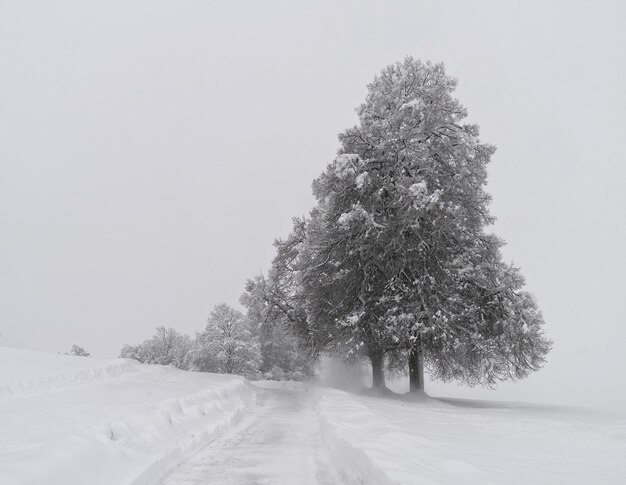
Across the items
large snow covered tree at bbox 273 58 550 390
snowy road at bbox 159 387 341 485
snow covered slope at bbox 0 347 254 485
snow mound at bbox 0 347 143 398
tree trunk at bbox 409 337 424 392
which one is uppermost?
large snow covered tree at bbox 273 58 550 390

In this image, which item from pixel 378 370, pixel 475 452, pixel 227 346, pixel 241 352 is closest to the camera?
pixel 475 452

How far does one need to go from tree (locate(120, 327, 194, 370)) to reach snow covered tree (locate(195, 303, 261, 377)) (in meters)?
14.7

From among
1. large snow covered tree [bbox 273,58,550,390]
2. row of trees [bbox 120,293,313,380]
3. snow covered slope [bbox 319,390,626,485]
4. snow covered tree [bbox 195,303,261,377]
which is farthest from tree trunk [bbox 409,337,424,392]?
snow covered tree [bbox 195,303,261,377]

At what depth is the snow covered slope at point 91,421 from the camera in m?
4.80

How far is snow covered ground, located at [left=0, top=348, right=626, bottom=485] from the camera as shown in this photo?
4805 mm

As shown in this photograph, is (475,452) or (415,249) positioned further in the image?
(415,249)

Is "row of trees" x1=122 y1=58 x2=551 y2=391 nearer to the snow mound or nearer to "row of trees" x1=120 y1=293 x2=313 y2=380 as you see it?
the snow mound

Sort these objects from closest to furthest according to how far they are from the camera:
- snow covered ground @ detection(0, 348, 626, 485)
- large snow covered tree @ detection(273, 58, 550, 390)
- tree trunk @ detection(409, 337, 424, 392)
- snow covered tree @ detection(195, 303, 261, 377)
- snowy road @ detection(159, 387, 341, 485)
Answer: snow covered ground @ detection(0, 348, 626, 485)
snowy road @ detection(159, 387, 341, 485)
large snow covered tree @ detection(273, 58, 550, 390)
tree trunk @ detection(409, 337, 424, 392)
snow covered tree @ detection(195, 303, 261, 377)

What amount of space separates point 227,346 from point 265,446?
4558cm

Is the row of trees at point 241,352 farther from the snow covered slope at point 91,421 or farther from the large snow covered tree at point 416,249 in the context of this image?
the snow covered slope at point 91,421

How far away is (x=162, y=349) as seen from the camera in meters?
71.8

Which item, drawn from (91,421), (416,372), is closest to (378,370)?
(416,372)

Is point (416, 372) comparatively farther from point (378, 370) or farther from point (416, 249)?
point (416, 249)

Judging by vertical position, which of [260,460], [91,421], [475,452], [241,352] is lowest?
[260,460]
